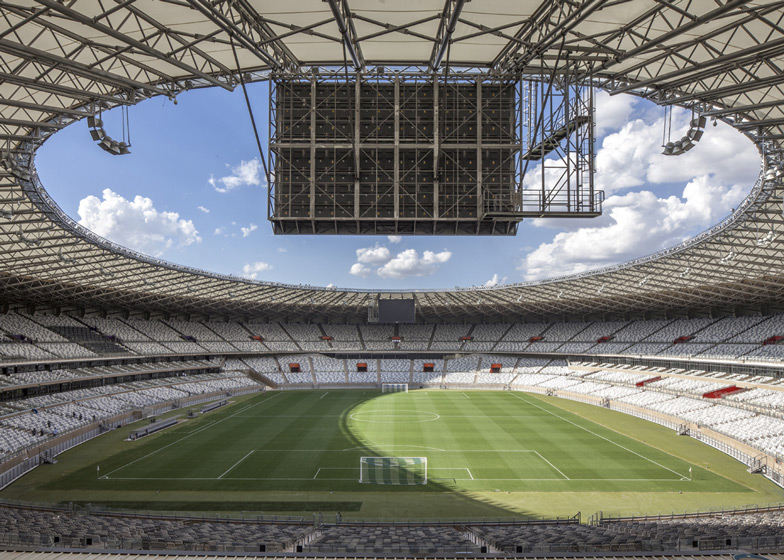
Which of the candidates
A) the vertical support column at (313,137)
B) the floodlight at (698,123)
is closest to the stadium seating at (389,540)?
the vertical support column at (313,137)

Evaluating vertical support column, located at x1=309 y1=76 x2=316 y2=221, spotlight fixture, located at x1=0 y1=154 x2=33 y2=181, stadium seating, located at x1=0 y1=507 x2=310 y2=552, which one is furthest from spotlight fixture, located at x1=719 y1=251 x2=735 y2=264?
spotlight fixture, located at x1=0 y1=154 x2=33 y2=181

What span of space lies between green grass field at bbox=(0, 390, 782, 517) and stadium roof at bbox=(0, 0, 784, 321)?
15827 millimetres

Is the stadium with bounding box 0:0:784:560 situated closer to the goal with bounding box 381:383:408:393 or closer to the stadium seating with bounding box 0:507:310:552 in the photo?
the stadium seating with bounding box 0:507:310:552

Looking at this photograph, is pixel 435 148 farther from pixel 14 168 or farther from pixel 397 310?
pixel 397 310

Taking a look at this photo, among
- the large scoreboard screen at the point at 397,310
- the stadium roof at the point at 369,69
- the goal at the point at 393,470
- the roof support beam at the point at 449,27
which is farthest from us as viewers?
the large scoreboard screen at the point at 397,310

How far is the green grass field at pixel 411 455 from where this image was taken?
2575cm

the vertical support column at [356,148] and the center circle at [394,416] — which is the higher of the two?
the vertical support column at [356,148]

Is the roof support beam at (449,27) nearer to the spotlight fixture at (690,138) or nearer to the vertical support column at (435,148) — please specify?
the vertical support column at (435,148)

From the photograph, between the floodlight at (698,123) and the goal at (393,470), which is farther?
the goal at (393,470)

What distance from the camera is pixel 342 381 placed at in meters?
73.8

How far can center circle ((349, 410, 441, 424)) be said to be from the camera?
1838 inches

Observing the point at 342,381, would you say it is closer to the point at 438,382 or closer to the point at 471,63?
the point at 438,382

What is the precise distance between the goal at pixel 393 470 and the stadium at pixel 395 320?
0.79 feet

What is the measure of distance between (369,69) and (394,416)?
124 ft
